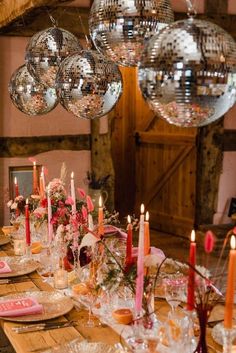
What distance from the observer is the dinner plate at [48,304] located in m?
2.09

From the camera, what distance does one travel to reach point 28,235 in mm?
2875

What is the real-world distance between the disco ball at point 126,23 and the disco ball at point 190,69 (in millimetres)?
474

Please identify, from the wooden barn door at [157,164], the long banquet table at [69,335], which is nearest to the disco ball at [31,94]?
the long banquet table at [69,335]

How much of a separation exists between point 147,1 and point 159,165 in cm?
471

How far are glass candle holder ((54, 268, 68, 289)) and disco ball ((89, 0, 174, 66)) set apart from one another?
987 millimetres

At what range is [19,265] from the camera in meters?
2.79

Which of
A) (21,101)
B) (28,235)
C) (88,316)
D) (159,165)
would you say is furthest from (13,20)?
(159,165)

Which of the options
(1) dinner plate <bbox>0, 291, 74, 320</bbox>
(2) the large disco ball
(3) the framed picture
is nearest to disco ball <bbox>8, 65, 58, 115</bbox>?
(2) the large disco ball

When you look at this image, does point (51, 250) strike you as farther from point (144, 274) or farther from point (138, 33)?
point (138, 33)

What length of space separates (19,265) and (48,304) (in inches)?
23.9

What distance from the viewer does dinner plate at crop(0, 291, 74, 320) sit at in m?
2.09

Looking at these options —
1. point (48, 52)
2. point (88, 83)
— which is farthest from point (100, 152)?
point (88, 83)

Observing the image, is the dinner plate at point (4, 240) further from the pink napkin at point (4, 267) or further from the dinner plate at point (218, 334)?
the dinner plate at point (218, 334)

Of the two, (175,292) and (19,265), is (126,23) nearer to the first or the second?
(175,292)
